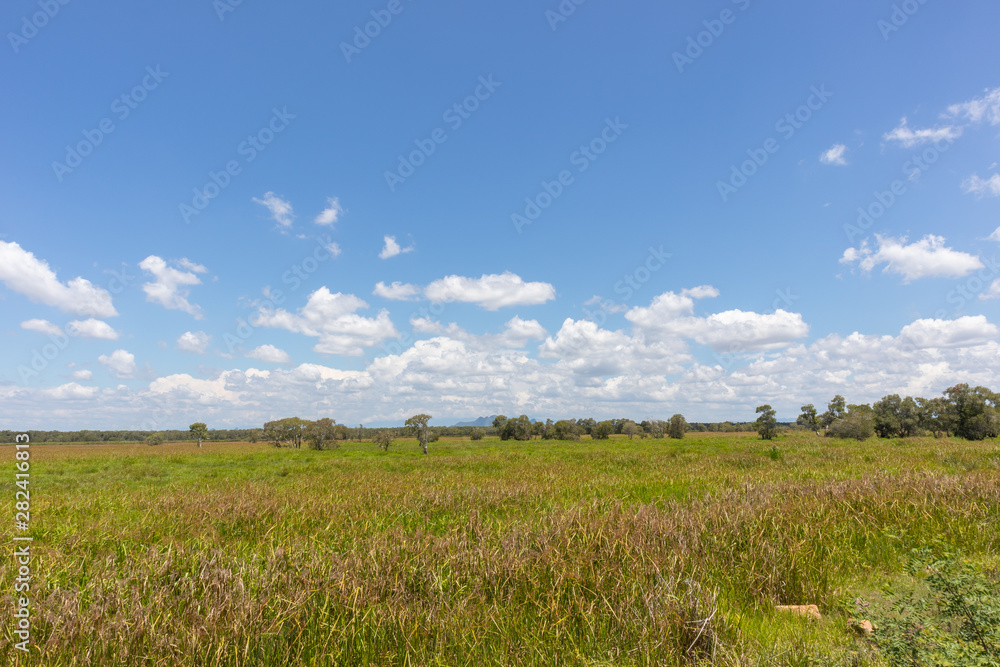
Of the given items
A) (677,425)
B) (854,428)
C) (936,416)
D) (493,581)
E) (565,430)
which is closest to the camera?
(493,581)

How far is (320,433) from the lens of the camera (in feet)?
170

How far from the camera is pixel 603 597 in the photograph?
4477mm

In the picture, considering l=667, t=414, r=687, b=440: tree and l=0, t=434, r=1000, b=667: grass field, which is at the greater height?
l=0, t=434, r=1000, b=667: grass field

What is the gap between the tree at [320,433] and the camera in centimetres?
5141

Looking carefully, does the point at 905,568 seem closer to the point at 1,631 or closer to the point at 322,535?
the point at 322,535

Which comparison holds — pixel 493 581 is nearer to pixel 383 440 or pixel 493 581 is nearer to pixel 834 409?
pixel 383 440

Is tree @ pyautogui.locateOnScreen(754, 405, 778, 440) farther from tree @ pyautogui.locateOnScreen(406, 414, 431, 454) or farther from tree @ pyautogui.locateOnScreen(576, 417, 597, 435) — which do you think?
tree @ pyautogui.locateOnScreen(406, 414, 431, 454)

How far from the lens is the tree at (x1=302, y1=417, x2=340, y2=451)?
5141 centimetres

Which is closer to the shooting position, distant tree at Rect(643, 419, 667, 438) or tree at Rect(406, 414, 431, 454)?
tree at Rect(406, 414, 431, 454)

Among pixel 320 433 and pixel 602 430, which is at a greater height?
pixel 320 433

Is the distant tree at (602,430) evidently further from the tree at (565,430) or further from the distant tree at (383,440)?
the distant tree at (383,440)

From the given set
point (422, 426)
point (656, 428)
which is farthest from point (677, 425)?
point (422, 426)

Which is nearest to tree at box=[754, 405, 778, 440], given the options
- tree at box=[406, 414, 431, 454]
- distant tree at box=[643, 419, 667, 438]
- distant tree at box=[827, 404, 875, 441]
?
distant tree at box=[827, 404, 875, 441]

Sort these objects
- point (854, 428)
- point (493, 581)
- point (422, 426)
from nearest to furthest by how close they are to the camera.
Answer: point (493, 581), point (422, 426), point (854, 428)
